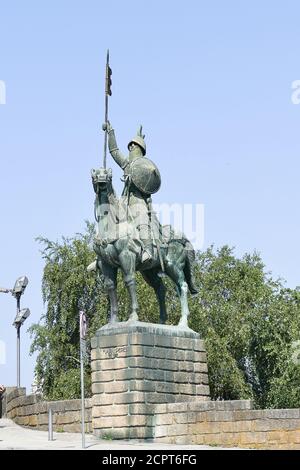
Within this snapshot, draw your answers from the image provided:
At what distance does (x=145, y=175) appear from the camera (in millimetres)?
31828

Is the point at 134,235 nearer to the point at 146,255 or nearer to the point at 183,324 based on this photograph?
the point at 146,255

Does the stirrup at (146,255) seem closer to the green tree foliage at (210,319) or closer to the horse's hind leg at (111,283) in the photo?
the horse's hind leg at (111,283)

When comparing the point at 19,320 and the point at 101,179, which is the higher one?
the point at 101,179

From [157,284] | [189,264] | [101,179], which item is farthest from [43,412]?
[101,179]

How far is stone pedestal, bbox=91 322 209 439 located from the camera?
98.2ft

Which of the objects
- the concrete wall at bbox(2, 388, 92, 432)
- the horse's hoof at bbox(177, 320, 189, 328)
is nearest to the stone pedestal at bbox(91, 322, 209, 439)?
the horse's hoof at bbox(177, 320, 189, 328)

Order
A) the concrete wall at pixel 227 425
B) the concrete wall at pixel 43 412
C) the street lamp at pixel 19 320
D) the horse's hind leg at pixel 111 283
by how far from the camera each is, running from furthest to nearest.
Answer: the street lamp at pixel 19 320
the concrete wall at pixel 43 412
the horse's hind leg at pixel 111 283
the concrete wall at pixel 227 425

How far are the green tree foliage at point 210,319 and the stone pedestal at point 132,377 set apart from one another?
20532 mm

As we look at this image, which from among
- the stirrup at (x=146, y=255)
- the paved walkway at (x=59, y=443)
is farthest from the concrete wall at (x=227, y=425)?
the stirrup at (x=146, y=255)

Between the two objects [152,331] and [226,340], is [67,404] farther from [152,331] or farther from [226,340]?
[226,340]

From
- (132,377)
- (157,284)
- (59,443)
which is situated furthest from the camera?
(157,284)

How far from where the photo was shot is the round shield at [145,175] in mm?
31719

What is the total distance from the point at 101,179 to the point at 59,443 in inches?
265

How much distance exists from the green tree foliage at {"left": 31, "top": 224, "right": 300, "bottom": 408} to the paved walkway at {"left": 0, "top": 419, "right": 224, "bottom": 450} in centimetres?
2158
